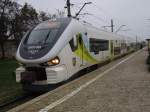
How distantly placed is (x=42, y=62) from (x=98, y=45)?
9944 millimetres

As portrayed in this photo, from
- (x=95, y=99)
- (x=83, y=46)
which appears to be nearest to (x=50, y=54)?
(x=95, y=99)

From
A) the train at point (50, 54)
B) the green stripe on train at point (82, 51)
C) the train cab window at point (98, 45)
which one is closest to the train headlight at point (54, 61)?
the train at point (50, 54)

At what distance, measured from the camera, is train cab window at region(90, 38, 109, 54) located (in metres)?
20.6

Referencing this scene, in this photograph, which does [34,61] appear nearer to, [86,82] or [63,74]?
[63,74]

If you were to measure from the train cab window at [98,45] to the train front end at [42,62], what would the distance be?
5.88 metres

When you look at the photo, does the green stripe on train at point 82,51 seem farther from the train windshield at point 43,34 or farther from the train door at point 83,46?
the train windshield at point 43,34

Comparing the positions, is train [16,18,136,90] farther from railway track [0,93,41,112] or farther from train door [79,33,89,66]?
railway track [0,93,41,112]

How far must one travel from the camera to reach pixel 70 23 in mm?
15750

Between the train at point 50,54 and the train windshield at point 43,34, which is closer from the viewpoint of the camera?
the train at point 50,54

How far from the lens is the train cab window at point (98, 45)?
20.6 meters

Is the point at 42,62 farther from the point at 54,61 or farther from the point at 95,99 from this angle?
the point at 95,99

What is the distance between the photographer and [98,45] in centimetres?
2303

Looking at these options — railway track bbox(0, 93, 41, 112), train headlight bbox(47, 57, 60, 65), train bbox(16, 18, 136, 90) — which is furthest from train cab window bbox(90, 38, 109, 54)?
train headlight bbox(47, 57, 60, 65)

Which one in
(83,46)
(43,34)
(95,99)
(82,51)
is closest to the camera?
(95,99)
